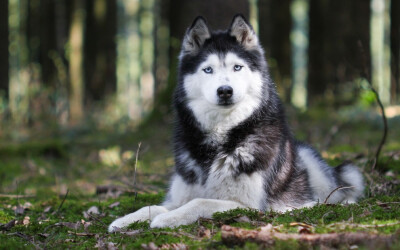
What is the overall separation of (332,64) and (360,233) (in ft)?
39.2

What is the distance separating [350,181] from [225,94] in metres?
1.89

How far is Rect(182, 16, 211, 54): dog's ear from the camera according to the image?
438 cm

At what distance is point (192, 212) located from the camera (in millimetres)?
3697

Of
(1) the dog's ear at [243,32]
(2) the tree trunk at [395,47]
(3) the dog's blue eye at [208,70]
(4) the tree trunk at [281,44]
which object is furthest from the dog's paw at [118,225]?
(2) the tree trunk at [395,47]

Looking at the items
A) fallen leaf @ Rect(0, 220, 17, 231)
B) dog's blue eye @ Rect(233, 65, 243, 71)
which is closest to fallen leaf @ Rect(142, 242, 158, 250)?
fallen leaf @ Rect(0, 220, 17, 231)

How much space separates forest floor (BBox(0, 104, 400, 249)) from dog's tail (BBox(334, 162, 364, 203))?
0.16 meters

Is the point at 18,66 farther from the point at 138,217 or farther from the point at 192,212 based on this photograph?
the point at 192,212

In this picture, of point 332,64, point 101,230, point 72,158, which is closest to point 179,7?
point 72,158

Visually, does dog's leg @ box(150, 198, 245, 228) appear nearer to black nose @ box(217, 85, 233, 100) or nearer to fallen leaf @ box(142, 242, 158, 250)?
fallen leaf @ box(142, 242, 158, 250)

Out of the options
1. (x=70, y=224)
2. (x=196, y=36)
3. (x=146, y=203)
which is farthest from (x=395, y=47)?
(x=70, y=224)

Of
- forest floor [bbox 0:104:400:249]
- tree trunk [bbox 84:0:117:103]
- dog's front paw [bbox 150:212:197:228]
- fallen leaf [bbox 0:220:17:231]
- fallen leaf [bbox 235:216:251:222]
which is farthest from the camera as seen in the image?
tree trunk [bbox 84:0:117:103]

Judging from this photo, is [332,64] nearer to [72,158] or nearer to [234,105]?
[72,158]

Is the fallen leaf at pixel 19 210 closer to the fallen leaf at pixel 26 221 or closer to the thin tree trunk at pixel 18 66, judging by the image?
the fallen leaf at pixel 26 221

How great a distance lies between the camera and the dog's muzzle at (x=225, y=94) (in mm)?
3959
